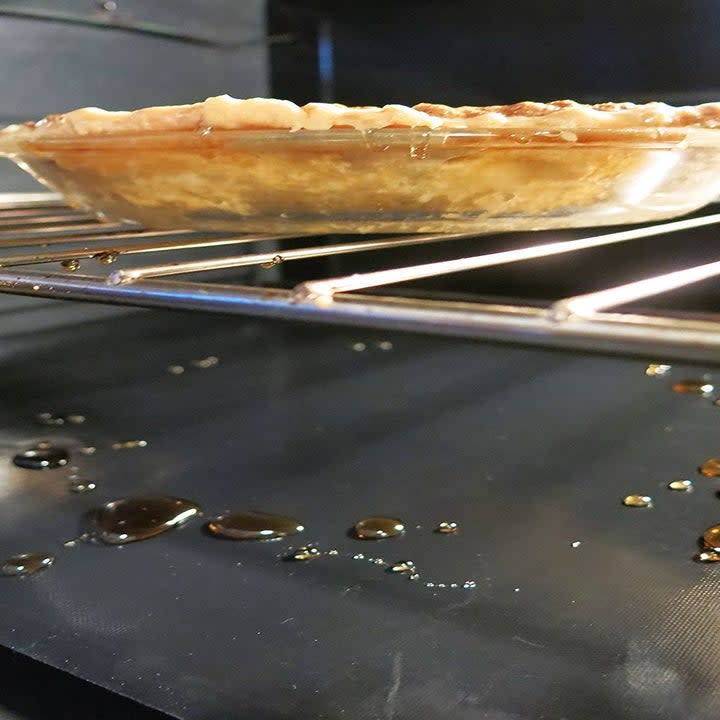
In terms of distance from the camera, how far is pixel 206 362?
103 cm

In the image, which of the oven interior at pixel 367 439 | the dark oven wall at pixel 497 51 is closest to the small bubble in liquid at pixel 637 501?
the oven interior at pixel 367 439

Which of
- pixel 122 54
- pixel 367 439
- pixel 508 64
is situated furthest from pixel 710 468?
pixel 122 54

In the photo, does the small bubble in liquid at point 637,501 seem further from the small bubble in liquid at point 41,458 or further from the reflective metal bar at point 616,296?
the small bubble in liquid at point 41,458

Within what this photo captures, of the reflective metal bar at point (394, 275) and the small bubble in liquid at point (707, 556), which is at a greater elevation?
the reflective metal bar at point (394, 275)

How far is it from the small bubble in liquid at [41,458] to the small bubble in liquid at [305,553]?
0.77 feet

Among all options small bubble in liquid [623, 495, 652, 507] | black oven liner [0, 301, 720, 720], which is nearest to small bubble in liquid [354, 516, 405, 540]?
black oven liner [0, 301, 720, 720]

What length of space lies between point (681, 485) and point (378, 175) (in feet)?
0.99

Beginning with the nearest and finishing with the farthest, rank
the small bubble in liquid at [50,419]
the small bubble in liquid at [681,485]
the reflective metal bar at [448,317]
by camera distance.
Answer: the reflective metal bar at [448,317] < the small bubble in liquid at [681,485] < the small bubble in liquid at [50,419]

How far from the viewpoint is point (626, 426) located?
75 centimetres

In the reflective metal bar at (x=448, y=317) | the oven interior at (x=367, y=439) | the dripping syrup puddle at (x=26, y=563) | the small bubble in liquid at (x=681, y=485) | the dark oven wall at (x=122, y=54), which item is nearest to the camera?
the reflective metal bar at (x=448, y=317)

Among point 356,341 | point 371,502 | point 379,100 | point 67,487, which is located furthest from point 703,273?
point 379,100

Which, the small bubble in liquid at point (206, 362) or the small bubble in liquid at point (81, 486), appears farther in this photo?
the small bubble in liquid at point (206, 362)

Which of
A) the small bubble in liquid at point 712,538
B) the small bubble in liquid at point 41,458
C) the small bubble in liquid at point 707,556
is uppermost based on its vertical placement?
the small bubble in liquid at point 41,458

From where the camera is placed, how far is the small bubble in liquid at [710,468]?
2.06 feet
